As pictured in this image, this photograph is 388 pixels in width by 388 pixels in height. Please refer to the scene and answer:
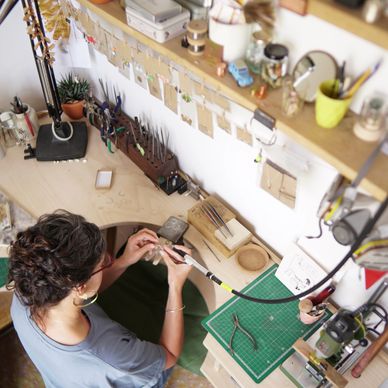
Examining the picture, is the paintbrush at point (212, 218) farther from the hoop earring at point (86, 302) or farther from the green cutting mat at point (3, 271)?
the green cutting mat at point (3, 271)

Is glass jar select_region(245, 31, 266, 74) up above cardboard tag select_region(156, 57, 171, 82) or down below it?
above

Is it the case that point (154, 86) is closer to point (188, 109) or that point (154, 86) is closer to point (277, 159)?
point (188, 109)

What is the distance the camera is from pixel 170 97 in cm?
146

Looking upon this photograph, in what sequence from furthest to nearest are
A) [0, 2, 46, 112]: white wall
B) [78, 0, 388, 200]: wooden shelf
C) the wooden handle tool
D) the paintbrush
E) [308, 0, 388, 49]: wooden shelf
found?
1. [0, 2, 46, 112]: white wall
2. the paintbrush
3. the wooden handle tool
4. [78, 0, 388, 200]: wooden shelf
5. [308, 0, 388, 49]: wooden shelf

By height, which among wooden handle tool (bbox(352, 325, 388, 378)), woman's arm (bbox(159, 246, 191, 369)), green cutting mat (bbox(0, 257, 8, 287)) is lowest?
green cutting mat (bbox(0, 257, 8, 287))

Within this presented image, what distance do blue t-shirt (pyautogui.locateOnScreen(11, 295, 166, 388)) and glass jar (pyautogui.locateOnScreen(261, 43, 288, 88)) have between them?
3.00 feet

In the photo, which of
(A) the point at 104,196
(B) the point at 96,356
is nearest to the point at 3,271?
(A) the point at 104,196

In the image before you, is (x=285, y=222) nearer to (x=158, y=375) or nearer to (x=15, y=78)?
(x=158, y=375)

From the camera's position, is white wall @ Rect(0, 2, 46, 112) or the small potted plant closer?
white wall @ Rect(0, 2, 46, 112)

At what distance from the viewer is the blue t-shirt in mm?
1246

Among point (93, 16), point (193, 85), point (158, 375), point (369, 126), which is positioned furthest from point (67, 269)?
point (93, 16)

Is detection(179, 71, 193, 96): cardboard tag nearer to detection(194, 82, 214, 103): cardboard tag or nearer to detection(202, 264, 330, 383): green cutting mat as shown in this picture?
detection(194, 82, 214, 103): cardboard tag

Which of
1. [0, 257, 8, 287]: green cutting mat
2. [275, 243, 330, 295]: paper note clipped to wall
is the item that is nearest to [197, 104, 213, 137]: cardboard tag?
[275, 243, 330, 295]: paper note clipped to wall

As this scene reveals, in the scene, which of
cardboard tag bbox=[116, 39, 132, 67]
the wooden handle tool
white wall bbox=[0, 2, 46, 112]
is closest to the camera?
the wooden handle tool
